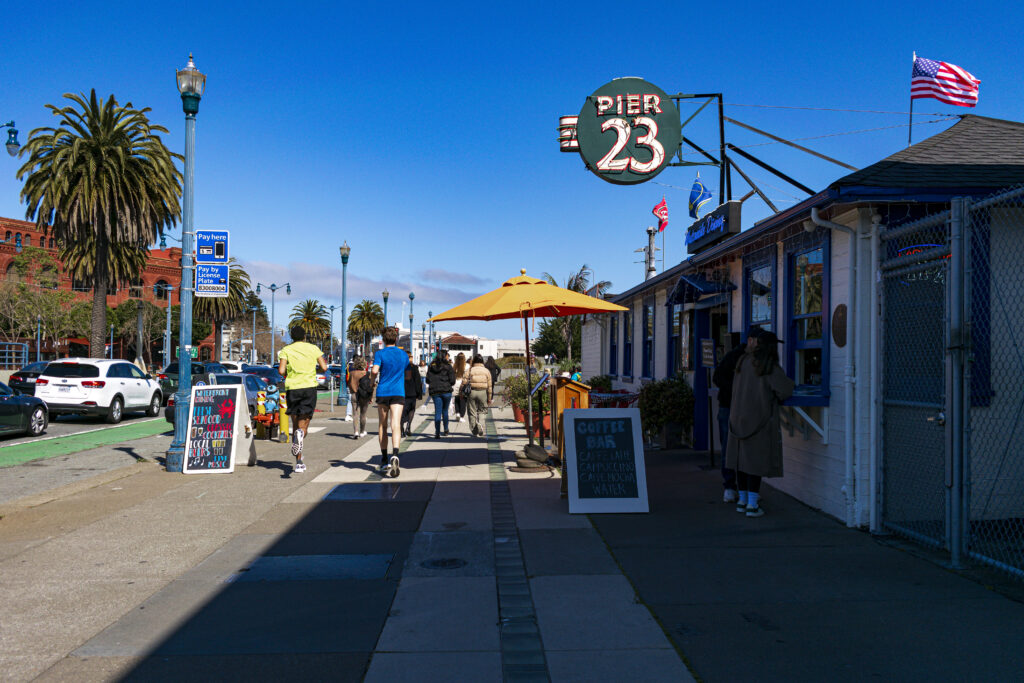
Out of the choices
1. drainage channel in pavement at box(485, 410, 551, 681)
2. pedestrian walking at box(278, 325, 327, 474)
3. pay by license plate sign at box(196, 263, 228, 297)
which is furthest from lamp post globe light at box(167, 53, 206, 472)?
drainage channel in pavement at box(485, 410, 551, 681)

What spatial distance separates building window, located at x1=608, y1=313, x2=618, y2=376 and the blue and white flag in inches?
166

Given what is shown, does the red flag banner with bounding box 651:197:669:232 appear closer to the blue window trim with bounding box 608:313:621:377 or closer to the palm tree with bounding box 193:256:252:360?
the blue window trim with bounding box 608:313:621:377

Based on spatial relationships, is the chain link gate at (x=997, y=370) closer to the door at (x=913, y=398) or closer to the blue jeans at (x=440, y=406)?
the door at (x=913, y=398)

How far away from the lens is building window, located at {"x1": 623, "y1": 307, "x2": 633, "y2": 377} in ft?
57.3

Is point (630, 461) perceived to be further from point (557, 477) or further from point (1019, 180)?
point (1019, 180)

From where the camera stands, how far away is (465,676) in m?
3.87

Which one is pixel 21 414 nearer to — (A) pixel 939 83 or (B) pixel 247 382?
(B) pixel 247 382

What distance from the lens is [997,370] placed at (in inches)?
272

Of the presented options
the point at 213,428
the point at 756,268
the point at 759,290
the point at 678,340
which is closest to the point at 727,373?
the point at 759,290

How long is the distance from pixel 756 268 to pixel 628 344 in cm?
812

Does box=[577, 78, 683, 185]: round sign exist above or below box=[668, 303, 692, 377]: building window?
above

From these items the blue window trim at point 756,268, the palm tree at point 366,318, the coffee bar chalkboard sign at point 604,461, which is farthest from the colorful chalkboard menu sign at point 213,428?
the palm tree at point 366,318

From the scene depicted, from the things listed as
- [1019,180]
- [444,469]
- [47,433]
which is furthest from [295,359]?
[47,433]

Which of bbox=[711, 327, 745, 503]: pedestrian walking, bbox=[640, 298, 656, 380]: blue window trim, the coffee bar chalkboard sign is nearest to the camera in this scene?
the coffee bar chalkboard sign
